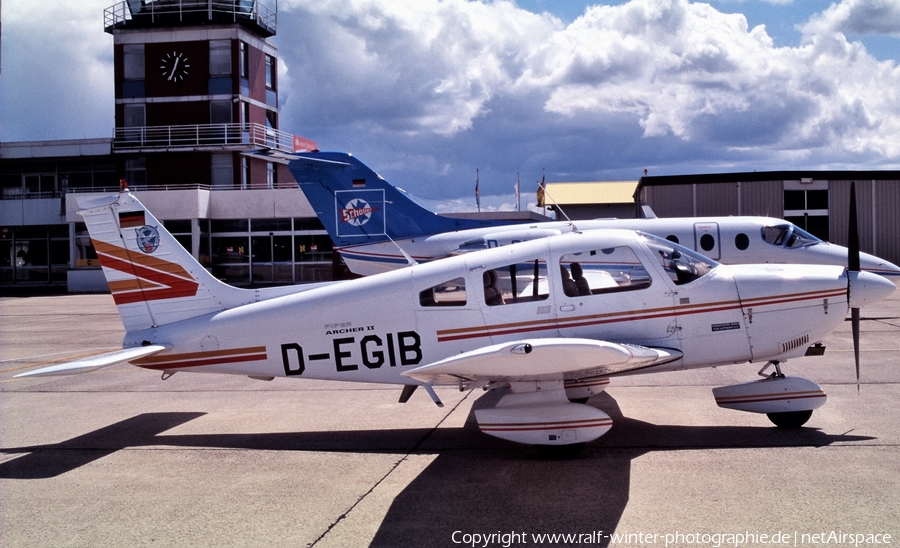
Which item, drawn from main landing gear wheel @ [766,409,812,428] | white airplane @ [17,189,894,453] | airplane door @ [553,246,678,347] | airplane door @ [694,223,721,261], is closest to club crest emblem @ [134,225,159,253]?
white airplane @ [17,189,894,453]

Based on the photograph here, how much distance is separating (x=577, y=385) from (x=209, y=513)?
13.7ft

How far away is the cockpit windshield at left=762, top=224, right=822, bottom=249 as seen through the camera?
17.6 m

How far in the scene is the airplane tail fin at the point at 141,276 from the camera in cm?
863

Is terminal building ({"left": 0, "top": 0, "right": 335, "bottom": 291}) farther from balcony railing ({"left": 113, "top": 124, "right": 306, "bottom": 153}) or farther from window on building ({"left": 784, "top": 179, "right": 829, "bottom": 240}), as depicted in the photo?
window on building ({"left": 784, "top": 179, "right": 829, "bottom": 240})

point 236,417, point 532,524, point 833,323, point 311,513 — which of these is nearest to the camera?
point 532,524

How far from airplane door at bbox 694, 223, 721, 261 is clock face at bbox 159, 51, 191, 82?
37.9 meters

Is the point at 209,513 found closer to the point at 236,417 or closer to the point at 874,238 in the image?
the point at 236,417

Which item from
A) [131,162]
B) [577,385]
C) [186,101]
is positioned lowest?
[577,385]

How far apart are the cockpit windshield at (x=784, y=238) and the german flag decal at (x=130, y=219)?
14.3 meters

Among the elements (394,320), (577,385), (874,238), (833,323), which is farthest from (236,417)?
(874,238)

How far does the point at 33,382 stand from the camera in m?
12.1

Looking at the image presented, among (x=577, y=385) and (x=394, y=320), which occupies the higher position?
(x=394, y=320)

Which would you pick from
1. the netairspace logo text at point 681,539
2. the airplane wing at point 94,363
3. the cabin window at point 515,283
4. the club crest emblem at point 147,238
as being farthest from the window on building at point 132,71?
the netairspace logo text at point 681,539

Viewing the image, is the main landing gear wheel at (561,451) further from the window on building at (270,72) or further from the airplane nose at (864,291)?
the window on building at (270,72)
